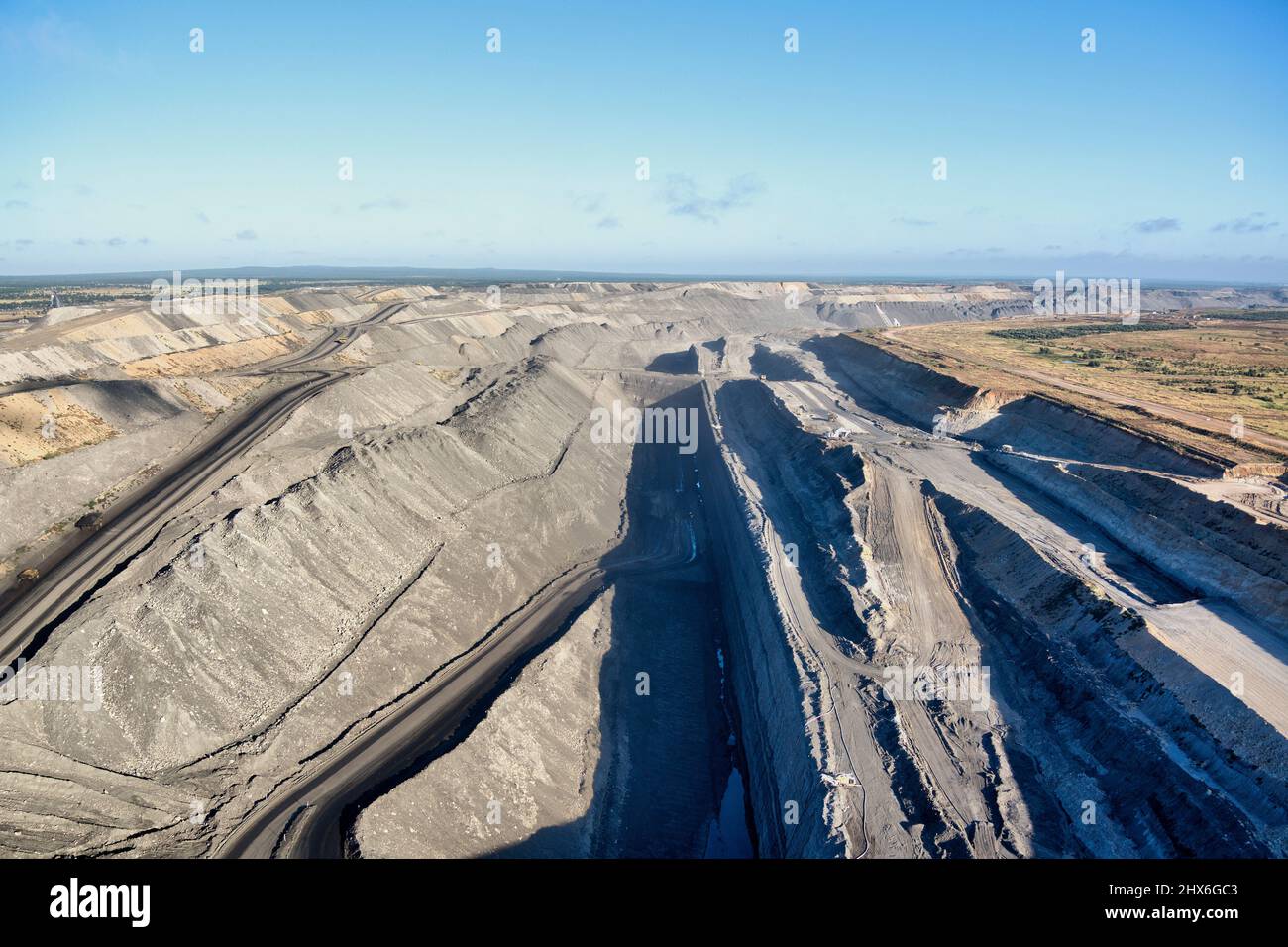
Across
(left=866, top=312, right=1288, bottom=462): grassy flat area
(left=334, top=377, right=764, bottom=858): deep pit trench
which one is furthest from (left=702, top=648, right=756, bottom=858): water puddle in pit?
(left=866, top=312, right=1288, bottom=462): grassy flat area

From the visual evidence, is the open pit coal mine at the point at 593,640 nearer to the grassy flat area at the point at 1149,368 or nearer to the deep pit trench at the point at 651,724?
the deep pit trench at the point at 651,724

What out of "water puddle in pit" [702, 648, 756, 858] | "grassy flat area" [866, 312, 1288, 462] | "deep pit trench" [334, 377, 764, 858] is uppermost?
"grassy flat area" [866, 312, 1288, 462]

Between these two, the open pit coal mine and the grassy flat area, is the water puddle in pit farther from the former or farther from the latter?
the grassy flat area

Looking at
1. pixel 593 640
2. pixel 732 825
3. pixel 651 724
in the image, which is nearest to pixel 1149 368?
pixel 593 640

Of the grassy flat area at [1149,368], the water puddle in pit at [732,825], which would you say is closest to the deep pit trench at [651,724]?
the water puddle in pit at [732,825]

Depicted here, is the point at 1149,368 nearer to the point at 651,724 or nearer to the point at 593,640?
the point at 593,640

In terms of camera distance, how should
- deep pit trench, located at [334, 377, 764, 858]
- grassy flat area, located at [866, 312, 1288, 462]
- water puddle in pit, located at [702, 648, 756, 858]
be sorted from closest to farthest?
deep pit trench, located at [334, 377, 764, 858] → water puddle in pit, located at [702, 648, 756, 858] → grassy flat area, located at [866, 312, 1288, 462]
